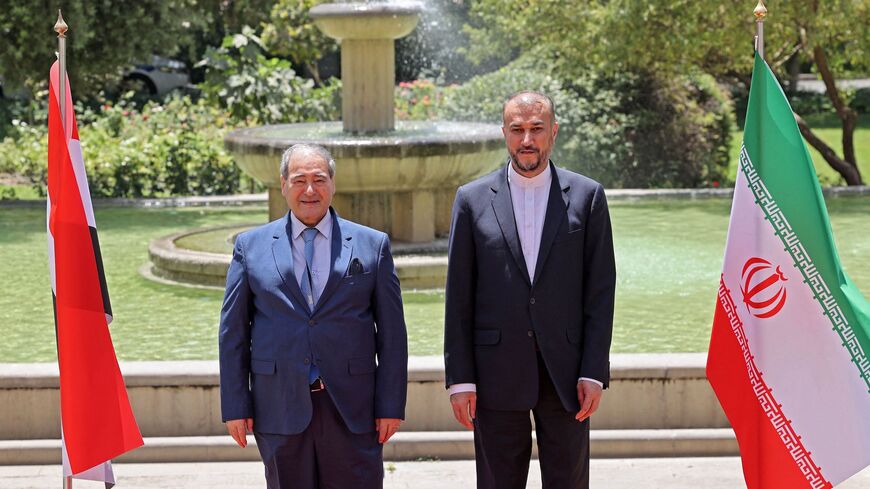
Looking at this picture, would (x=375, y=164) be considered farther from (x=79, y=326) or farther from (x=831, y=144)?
(x=831, y=144)

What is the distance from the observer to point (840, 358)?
17.5ft

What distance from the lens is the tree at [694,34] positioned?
54.5 ft

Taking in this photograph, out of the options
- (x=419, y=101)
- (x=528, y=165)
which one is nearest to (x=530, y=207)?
(x=528, y=165)

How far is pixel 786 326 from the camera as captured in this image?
5391 mm

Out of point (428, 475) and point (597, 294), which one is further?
point (428, 475)

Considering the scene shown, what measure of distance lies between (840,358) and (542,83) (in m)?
14.8

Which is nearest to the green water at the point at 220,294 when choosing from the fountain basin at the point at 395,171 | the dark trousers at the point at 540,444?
the fountain basin at the point at 395,171

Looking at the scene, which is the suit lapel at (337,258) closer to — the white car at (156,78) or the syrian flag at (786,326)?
the syrian flag at (786,326)

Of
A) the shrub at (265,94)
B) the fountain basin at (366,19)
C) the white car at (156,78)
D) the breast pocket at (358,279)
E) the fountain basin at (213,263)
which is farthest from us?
the white car at (156,78)

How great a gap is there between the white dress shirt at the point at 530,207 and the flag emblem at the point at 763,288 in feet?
2.91

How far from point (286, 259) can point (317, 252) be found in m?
0.11

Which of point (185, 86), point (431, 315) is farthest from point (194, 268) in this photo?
point (185, 86)

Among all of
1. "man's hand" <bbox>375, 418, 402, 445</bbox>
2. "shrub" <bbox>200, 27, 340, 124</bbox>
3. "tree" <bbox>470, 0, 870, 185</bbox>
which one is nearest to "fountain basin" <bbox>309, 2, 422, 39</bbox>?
"tree" <bbox>470, 0, 870, 185</bbox>

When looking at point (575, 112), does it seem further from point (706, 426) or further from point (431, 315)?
point (706, 426)
